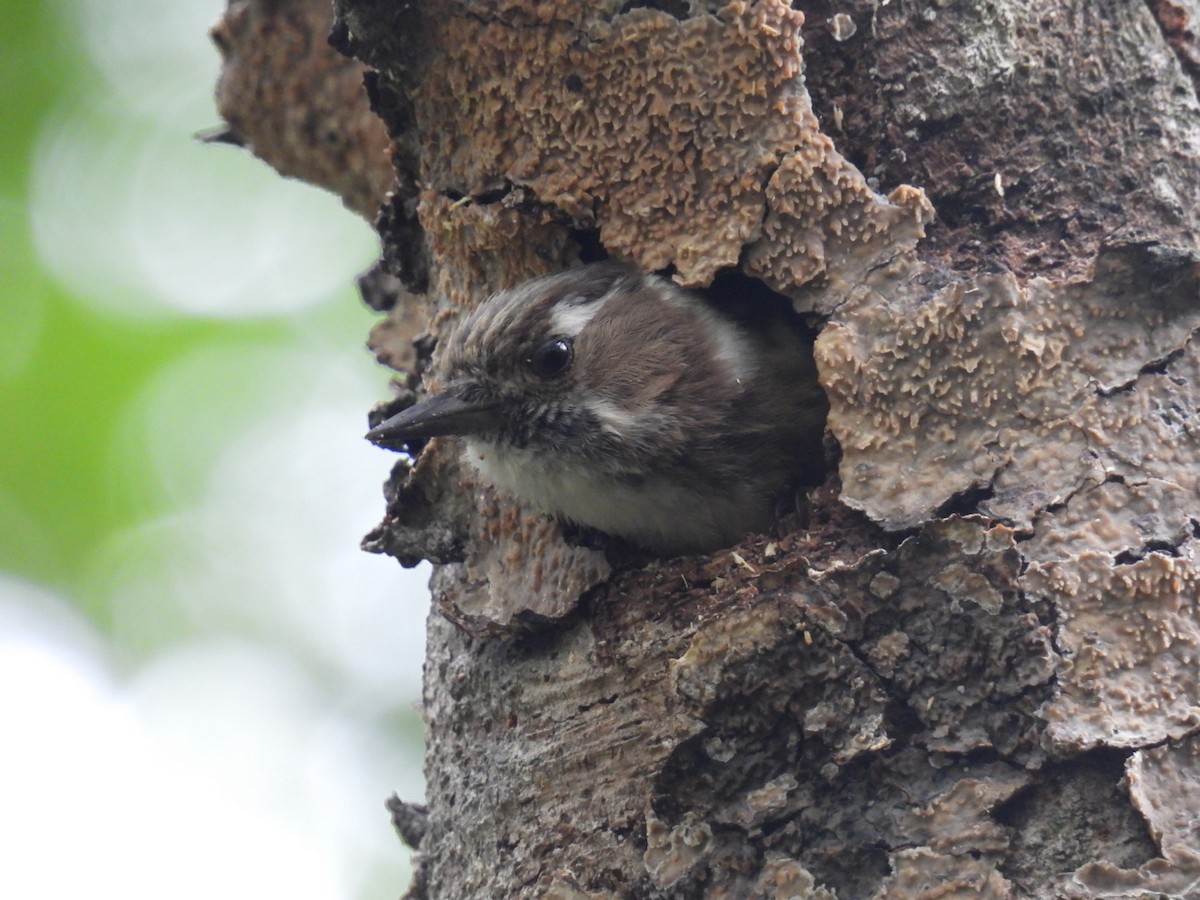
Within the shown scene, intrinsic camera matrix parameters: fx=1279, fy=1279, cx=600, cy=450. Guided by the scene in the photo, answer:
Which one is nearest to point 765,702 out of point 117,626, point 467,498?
point 467,498

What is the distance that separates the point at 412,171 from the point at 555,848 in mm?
1718

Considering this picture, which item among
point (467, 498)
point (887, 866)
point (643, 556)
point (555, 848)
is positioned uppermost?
point (467, 498)

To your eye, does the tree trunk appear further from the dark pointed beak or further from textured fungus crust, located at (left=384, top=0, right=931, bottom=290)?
the dark pointed beak

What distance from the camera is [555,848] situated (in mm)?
2619

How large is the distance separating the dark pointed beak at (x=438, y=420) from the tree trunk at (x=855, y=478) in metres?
0.14

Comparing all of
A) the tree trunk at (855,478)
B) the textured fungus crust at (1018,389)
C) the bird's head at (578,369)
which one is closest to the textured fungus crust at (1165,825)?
the tree trunk at (855,478)

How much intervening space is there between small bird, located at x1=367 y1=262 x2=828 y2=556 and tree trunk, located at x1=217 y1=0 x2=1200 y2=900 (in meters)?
0.13

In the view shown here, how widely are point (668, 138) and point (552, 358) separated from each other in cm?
69

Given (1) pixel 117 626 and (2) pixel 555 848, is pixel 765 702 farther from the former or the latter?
(1) pixel 117 626

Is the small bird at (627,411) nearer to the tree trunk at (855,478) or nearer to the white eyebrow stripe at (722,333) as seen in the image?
the white eyebrow stripe at (722,333)

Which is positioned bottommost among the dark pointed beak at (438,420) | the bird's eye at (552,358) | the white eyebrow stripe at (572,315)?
the dark pointed beak at (438,420)

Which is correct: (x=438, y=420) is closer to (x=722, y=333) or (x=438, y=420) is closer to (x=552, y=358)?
(x=552, y=358)

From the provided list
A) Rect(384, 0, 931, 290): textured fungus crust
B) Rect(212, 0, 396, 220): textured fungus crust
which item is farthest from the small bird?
Rect(212, 0, 396, 220): textured fungus crust

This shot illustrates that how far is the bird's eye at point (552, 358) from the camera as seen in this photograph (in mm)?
3279
